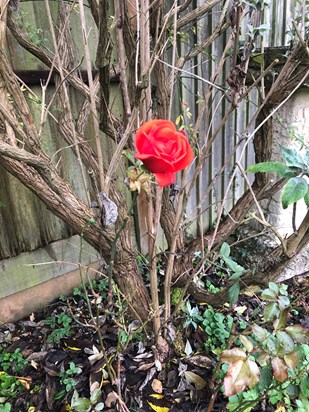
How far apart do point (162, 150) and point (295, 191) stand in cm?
47

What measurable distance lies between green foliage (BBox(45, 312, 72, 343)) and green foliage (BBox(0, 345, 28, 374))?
5.3 inches

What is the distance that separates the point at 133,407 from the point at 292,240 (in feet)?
2.70

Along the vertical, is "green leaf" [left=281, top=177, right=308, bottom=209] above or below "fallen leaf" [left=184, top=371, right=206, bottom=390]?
above

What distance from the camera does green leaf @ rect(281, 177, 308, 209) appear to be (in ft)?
3.00

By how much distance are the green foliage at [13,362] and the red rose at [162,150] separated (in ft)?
4.05

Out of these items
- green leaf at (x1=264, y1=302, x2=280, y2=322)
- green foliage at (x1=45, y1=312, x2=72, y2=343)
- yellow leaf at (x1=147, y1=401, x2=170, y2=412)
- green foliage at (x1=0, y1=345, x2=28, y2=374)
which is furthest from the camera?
green foliage at (x1=45, y1=312, x2=72, y2=343)

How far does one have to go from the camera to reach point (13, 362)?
151 cm

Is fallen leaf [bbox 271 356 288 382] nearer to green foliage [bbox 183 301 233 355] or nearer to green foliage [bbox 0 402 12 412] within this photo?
green foliage [bbox 183 301 233 355]

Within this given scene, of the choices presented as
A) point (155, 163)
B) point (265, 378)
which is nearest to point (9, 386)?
point (265, 378)

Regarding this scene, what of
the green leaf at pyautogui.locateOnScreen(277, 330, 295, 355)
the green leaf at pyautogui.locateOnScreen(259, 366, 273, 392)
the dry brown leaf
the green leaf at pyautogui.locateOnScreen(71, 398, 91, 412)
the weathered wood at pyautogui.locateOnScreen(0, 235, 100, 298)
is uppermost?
the green leaf at pyautogui.locateOnScreen(277, 330, 295, 355)

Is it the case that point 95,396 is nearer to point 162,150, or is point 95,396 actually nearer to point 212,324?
point 212,324

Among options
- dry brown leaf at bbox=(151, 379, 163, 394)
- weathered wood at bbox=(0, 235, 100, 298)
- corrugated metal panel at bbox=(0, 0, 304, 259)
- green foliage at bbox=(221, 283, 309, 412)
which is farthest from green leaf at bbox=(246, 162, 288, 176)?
weathered wood at bbox=(0, 235, 100, 298)

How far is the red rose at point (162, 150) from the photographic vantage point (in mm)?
628

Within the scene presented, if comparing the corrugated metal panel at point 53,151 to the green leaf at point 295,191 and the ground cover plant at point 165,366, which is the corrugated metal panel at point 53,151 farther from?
the ground cover plant at point 165,366
